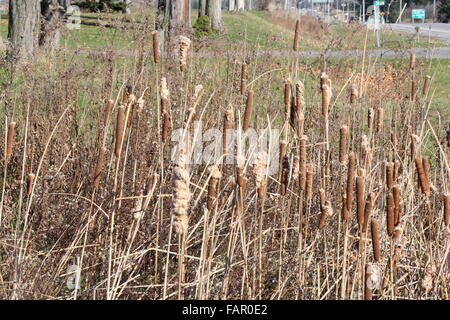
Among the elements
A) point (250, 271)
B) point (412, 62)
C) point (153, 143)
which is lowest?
point (250, 271)

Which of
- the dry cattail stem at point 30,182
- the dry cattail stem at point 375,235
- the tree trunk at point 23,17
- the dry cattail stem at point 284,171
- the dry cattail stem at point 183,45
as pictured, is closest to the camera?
the dry cattail stem at point 375,235

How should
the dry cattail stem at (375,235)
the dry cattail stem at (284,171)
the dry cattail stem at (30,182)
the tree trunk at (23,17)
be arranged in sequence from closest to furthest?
the dry cattail stem at (375,235) < the dry cattail stem at (30,182) < the dry cattail stem at (284,171) < the tree trunk at (23,17)

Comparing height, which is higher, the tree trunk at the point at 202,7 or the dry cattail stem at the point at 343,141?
the tree trunk at the point at 202,7

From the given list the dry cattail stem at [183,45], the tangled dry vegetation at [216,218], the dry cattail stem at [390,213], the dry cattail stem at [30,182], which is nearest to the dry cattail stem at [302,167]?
the tangled dry vegetation at [216,218]

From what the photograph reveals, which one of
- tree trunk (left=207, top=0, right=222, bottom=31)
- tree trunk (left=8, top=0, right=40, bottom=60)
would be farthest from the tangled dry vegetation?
tree trunk (left=207, top=0, right=222, bottom=31)

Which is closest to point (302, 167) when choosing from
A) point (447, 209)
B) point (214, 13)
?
point (447, 209)

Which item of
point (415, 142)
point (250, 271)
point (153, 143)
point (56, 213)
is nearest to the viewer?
point (415, 142)

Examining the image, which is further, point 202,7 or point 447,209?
point 202,7

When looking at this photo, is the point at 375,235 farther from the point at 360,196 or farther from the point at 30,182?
the point at 30,182

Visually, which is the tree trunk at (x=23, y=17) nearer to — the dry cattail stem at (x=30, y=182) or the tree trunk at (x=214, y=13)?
the dry cattail stem at (x=30, y=182)
